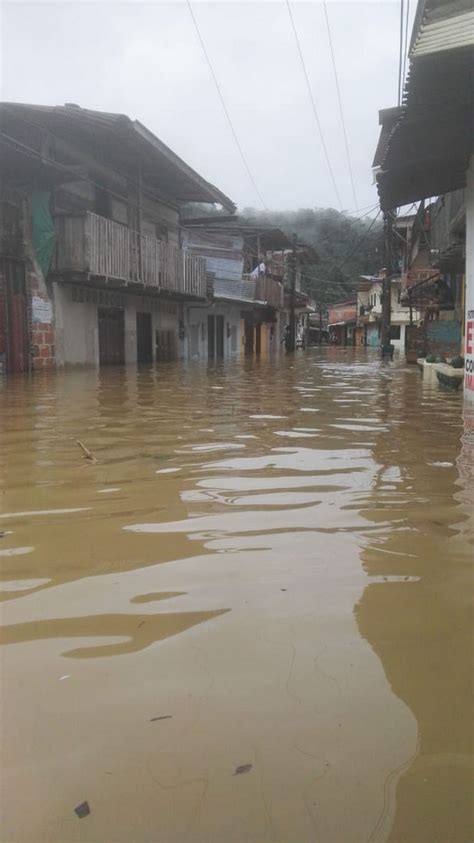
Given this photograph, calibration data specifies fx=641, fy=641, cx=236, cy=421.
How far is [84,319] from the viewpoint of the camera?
58.1ft

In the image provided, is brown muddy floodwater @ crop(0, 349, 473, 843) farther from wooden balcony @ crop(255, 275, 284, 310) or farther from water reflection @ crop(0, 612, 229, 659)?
wooden balcony @ crop(255, 275, 284, 310)

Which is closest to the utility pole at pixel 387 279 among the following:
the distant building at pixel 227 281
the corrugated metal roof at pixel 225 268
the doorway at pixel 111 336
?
the distant building at pixel 227 281

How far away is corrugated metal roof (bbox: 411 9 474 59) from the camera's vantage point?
5430mm

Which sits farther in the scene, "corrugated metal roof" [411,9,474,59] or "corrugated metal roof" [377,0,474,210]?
"corrugated metal roof" [377,0,474,210]

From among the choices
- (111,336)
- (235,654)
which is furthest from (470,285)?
(111,336)

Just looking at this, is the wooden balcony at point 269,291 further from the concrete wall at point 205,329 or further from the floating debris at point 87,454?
the floating debris at point 87,454

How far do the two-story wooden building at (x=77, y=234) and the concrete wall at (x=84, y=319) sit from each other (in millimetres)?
29

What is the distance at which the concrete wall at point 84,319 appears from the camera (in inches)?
653

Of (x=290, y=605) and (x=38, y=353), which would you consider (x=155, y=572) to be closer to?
(x=290, y=605)

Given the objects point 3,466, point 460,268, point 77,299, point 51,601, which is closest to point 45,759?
point 51,601

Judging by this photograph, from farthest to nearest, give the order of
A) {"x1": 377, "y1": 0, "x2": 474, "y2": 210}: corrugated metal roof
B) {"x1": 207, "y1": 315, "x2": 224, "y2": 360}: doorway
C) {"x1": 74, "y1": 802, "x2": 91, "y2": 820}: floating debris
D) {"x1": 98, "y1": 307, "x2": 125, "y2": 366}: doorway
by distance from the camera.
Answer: {"x1": 207, "y1": 315, "x2": 224, "y2": 360}: doorway, {"x1": 98, "y1": 307, "x2": 125, "y2": 366}: doorway, {"x1": 377, "y1": 0, "x2": 474, "y2": 210}: corrugated metal roof, {"x1": 74, "y1": 802, "x2": 91, "y2": 820}: floating debris

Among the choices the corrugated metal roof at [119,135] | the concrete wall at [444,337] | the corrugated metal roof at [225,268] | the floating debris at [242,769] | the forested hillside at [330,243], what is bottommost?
the floating debris at [242,769]

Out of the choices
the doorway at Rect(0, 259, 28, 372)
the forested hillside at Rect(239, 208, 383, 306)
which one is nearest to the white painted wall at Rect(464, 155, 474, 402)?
the doorway at Rect(0, 259, 28, 372)

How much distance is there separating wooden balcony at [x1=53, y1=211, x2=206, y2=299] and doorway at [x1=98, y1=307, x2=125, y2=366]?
5.34 feet
